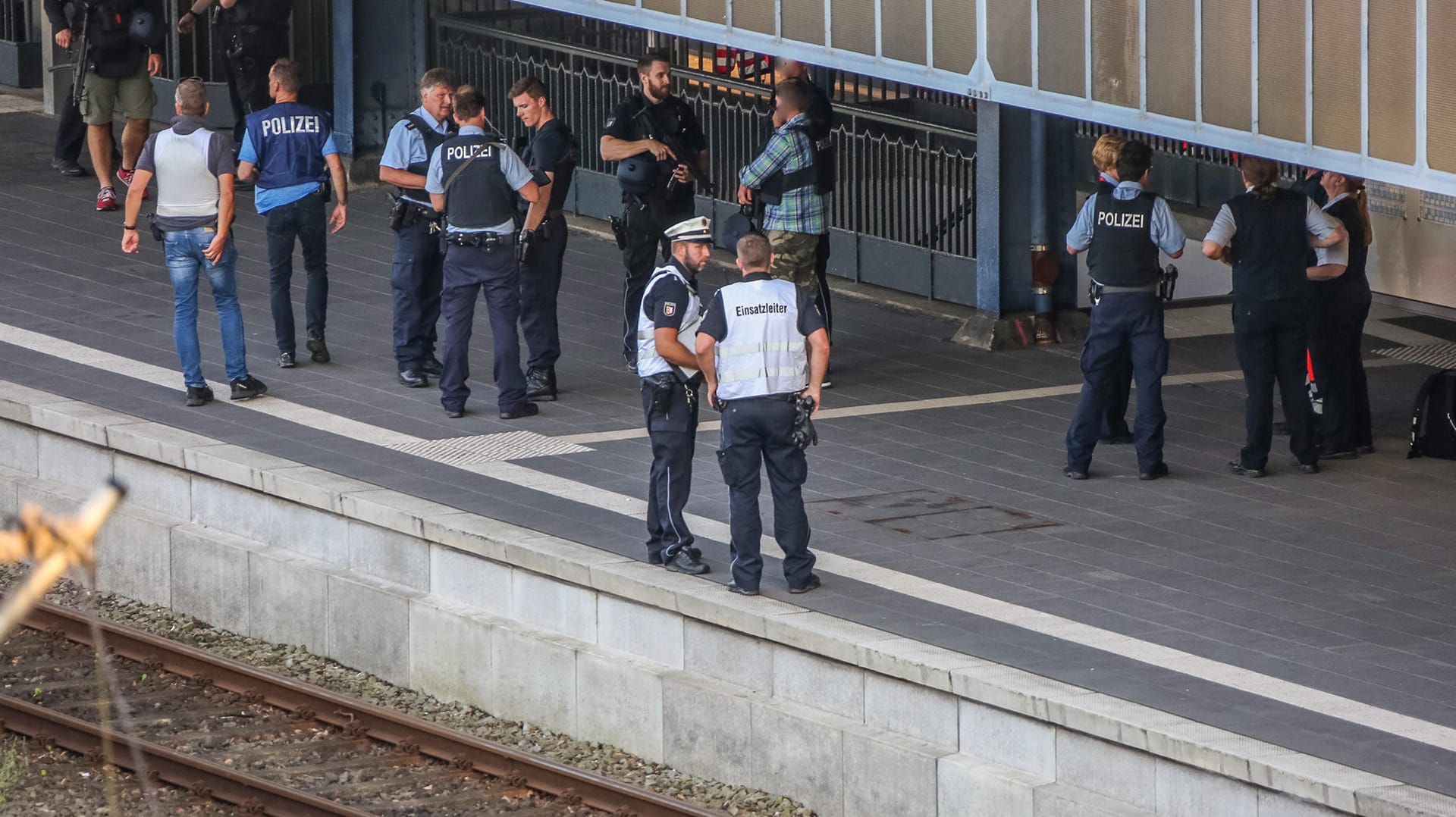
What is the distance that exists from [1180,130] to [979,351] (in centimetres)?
396

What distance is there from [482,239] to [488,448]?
116cm

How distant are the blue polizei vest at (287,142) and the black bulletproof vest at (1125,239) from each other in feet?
15.5

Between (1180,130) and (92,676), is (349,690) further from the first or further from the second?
(1180,130)

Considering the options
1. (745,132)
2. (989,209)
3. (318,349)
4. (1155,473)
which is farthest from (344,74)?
(1155,473)

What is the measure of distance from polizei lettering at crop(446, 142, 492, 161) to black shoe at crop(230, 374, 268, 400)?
196 centimetres

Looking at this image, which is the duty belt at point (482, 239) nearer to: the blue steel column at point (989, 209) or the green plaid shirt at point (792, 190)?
the green plaid shirt at point (792, 190)

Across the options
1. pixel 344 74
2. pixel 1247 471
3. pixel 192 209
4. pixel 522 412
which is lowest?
pixel 1247 471

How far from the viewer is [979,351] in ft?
49.0

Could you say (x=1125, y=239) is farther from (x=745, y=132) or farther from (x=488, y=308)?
(x=745, y=132)

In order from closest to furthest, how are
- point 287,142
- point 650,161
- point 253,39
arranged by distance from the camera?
1. point 287,142
2. point 650,161
3. point 253,39

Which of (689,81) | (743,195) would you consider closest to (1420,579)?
(743,195)

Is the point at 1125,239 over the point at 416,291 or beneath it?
over

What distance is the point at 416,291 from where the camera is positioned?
13.2 meters

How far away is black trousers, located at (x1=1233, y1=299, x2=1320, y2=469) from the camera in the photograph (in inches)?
450
